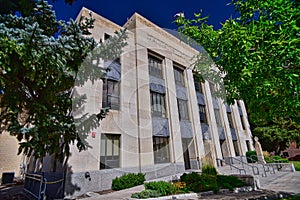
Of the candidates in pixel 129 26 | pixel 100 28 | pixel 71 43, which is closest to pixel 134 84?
pixel 100 28

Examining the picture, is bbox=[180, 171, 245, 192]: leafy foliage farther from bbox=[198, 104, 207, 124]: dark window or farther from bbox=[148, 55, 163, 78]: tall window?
bbox=[198, 104, 207, 124]: dark window


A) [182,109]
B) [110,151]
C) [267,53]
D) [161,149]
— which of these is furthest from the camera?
[182,109]

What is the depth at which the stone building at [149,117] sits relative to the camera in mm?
11195

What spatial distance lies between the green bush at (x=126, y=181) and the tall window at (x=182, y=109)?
8103mm

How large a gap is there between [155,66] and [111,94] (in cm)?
625

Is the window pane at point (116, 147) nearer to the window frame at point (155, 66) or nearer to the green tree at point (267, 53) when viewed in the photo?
the window frame at point (155, 66)

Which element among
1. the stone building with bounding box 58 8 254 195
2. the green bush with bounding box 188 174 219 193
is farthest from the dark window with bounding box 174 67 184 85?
the green bush with bounding box 188 174 219 193

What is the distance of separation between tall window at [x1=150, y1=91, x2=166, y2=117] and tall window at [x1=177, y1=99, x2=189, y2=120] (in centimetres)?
215

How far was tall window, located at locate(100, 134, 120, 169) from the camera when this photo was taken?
11234 mm

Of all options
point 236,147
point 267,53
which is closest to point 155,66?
point 267,53

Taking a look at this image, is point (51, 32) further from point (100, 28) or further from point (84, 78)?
point (100, 28)

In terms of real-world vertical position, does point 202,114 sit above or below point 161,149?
above

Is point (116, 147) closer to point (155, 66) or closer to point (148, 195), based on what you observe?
point (148, 195)

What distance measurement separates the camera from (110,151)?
11680 millimetres
